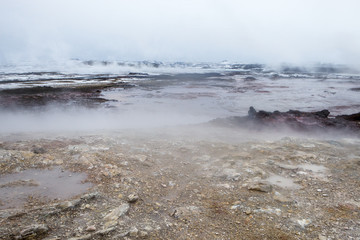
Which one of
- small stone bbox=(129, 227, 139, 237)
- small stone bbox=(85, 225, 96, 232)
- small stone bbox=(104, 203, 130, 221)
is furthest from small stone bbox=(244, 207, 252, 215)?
small stone bbox=(85, 225, 96, 232)

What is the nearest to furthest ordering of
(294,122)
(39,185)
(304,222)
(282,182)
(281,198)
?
(304,222)
(281,198)
(39,185)
(282,182)
(294,122)

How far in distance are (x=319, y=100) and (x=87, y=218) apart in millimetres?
27059

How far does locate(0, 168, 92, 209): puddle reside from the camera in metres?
4.83

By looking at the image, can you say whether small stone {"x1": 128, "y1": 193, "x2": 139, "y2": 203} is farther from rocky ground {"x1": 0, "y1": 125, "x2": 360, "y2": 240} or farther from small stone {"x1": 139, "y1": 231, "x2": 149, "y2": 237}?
small stone {"x1": 139, "y1": 231, "x2": 149, "y2": 237}

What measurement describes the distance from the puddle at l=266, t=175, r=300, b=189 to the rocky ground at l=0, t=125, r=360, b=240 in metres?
0.02

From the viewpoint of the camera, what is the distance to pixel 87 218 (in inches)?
166

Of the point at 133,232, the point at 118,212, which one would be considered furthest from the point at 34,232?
the point at 133,232

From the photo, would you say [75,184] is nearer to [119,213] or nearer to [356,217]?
[119,213]

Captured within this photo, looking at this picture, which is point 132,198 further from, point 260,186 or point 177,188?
point 260,186

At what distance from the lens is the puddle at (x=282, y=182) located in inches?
230

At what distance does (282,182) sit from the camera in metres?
6.07

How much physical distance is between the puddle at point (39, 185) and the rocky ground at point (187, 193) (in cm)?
4

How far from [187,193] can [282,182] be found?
7.83ft

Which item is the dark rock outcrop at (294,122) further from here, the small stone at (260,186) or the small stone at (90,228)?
the small stone at (90,228)
